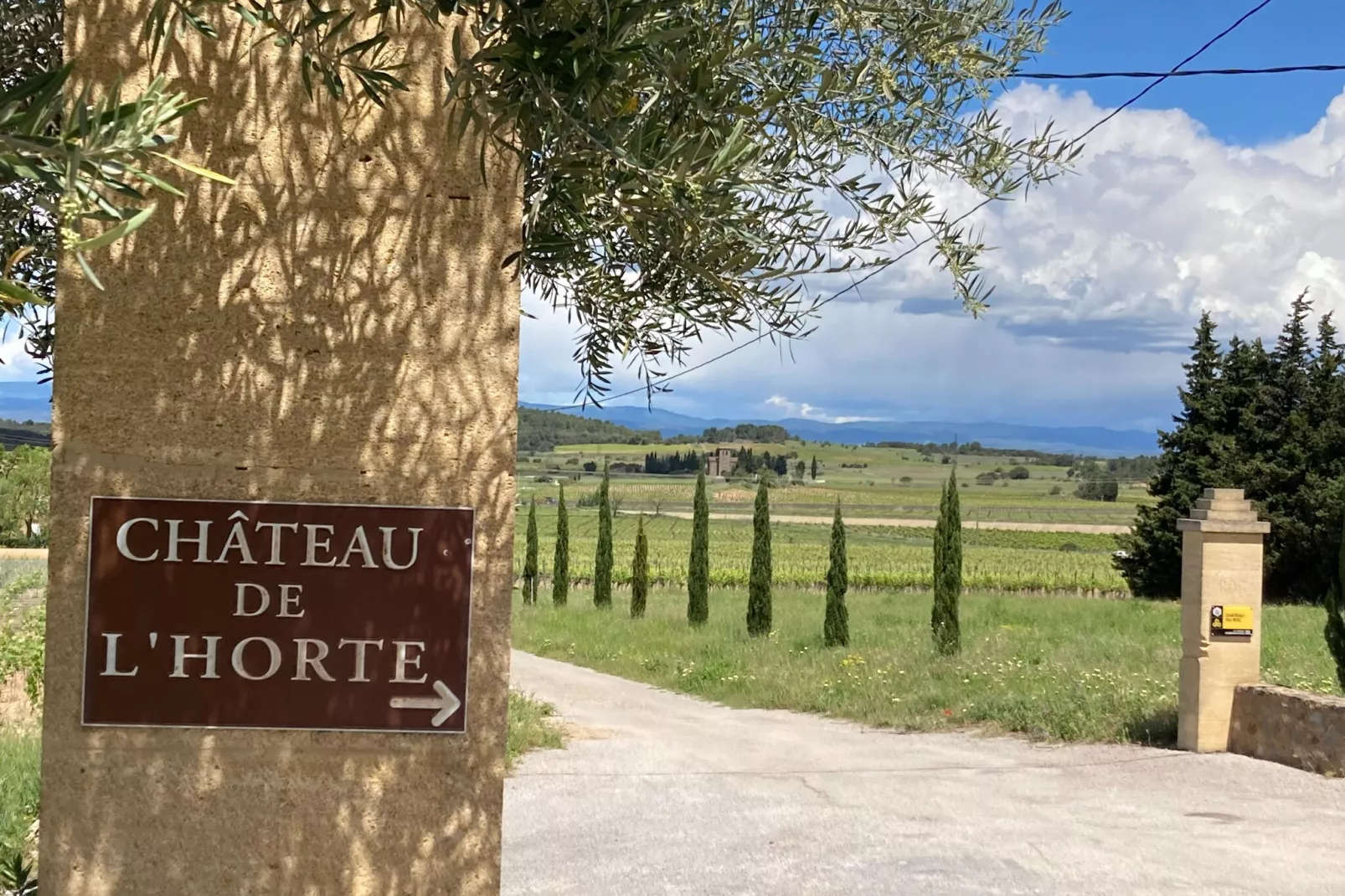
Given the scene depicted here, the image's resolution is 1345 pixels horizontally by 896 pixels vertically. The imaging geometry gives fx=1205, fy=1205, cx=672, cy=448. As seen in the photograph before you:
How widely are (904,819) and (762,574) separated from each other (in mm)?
16557

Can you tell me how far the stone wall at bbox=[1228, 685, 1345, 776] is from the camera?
36.8 ft

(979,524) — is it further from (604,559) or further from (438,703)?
(438,703)

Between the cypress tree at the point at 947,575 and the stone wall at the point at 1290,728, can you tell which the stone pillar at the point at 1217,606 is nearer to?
the stone wall at the point at 1290,728

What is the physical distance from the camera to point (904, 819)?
988 cm

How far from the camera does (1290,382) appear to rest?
121ft

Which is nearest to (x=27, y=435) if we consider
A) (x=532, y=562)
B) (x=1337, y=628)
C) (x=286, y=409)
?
(x=286, y=409)

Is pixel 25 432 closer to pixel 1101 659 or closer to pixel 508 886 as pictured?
pixel 508 886

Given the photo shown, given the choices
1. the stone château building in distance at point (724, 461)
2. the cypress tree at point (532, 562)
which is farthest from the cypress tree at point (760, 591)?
the stone château building in distance at point (724, 461)

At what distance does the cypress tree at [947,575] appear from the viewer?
21.4m

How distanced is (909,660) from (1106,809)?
987 cm

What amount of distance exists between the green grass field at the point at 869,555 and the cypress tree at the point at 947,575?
80.1ft

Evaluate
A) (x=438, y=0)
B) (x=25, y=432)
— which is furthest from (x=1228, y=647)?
(x=438, y=0)

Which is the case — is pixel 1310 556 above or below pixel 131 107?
below

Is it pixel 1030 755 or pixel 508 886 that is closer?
pixel 508 886
